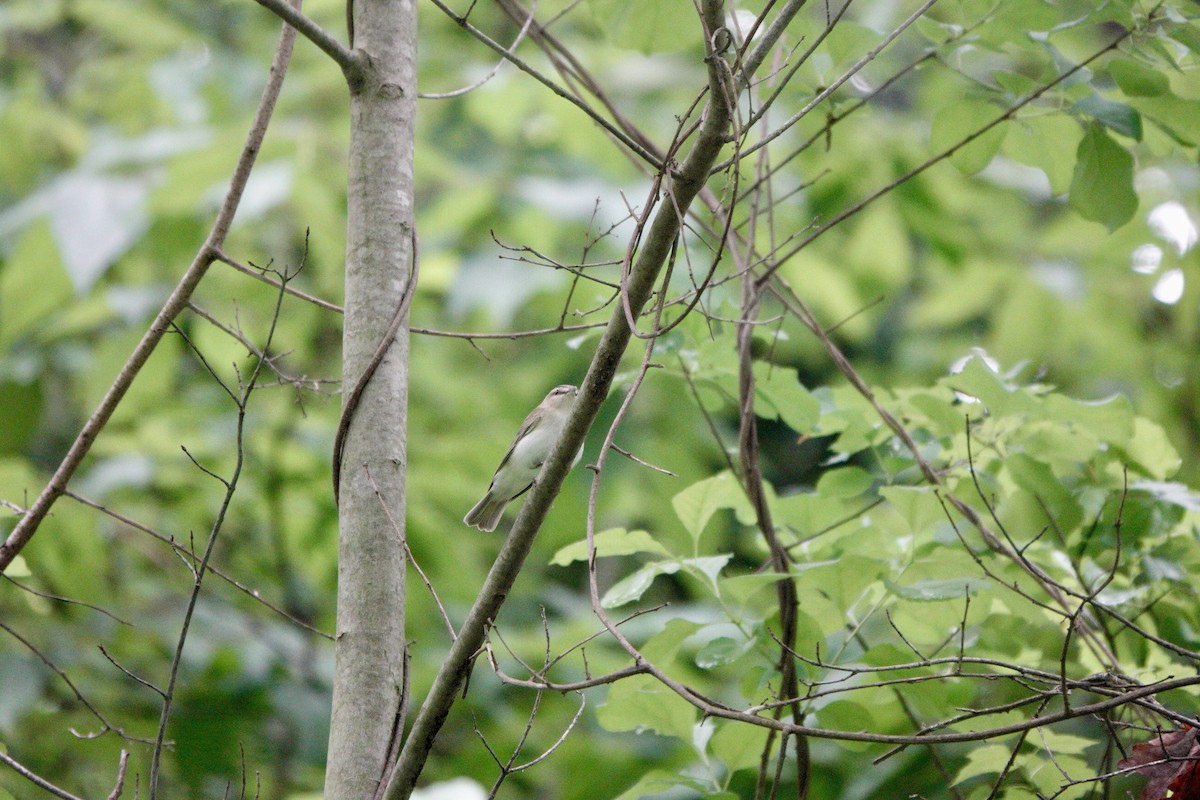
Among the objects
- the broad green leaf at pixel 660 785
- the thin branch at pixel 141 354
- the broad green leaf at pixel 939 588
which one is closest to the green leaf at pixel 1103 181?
the broad green leaf at pixel 939 588

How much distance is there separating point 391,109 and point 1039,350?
539 centimetres

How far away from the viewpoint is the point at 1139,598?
8.58 ft

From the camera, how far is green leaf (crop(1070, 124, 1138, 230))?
2.56m

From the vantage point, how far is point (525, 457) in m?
4.11

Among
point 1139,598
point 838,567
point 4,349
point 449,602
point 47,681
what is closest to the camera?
point 838,567

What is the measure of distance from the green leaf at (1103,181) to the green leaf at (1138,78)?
126 millimetres

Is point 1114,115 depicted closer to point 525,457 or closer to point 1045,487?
point 1045,487

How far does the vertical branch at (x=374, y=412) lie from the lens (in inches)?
81.3

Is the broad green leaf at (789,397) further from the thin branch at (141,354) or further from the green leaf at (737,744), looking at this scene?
the thin branch at (141,354)

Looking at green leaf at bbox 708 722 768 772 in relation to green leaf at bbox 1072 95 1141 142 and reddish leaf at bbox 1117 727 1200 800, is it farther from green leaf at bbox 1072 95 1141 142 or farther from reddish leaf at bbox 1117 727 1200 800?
green leaf at bbox 1072 95 1141 142

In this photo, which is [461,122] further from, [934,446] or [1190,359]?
[1190,359]

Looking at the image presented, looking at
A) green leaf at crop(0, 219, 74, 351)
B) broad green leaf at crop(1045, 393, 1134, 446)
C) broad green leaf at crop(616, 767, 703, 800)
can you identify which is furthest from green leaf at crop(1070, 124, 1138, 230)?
green leaf at crop(0, 219, 74, 351)

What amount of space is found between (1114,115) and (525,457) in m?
2.43

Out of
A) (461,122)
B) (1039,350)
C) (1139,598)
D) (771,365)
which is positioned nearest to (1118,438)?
(1139,598)
